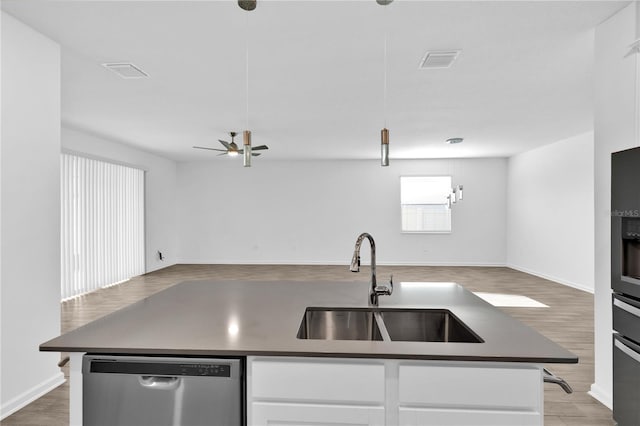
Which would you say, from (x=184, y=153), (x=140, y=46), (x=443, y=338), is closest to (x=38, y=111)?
(x=140, y=46)

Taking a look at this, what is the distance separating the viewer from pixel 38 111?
9.06ft

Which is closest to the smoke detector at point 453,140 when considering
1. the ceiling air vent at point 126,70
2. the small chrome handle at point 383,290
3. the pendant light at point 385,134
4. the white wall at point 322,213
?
the pendant light at point 385,134

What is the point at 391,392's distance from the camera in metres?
1.29

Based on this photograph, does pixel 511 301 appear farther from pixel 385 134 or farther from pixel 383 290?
pixel 385 134

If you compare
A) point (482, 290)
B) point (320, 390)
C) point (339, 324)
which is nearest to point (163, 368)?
point (320, 390)

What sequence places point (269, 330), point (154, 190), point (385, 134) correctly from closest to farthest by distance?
point (269, 330) → point (385, 134) → point (154, 190)

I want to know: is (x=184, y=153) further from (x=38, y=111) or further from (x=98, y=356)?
(x=98, y=356)

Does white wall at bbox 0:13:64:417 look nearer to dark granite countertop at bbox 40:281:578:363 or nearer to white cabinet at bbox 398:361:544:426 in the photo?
dark granite countertop at bbox 40:281:578:363

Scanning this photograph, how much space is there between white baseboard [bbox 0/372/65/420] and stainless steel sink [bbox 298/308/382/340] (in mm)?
2166

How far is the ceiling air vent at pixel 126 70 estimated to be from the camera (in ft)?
11.3

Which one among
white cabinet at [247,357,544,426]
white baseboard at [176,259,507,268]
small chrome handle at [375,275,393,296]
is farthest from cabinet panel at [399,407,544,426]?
white baseboard at [176,259,507,268]

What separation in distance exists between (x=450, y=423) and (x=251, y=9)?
251cm

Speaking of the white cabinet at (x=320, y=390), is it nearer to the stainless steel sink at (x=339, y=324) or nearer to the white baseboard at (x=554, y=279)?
the stainless steel sink at (x=339, y=324)

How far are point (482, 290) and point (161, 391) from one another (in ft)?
19.8
